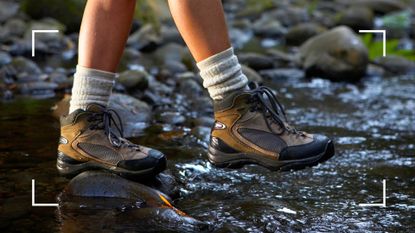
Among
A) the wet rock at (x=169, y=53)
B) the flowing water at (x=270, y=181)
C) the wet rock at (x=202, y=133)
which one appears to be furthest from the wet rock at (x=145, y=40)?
the wet rock at (x=202, y=133)

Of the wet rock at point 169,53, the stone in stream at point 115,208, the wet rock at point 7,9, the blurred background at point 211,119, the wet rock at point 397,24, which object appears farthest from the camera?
the wet rock at point 397,24

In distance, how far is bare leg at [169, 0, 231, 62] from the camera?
2.51 meters

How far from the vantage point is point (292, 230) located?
2482mm

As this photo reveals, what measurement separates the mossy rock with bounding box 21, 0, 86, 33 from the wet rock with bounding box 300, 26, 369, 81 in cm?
413

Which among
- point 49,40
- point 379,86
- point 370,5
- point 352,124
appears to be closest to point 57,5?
point 49,40

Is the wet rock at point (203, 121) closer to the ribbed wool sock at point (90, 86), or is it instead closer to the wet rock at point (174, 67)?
the ribbed wool sock at point (90, 86)

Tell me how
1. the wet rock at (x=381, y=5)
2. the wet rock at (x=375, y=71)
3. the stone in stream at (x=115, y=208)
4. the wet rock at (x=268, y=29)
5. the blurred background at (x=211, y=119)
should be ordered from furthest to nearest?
1. the wet rock at (x=381, y=5)
2. the wet rock at (x=268, y=29)
3. the wet rock at (x=375, y=71)
4. the blurred background at (x=211, y=119)
5. the stone in stream at (x=115, y=208)

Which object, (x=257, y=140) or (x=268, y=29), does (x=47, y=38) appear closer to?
(x=268, y=29)

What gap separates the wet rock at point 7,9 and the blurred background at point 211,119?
0.8 inches

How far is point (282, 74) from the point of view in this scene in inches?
297

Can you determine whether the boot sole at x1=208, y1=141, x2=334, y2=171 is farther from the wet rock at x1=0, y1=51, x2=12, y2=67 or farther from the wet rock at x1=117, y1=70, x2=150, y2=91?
the wet rock at x1=0, y1=51, x2=12, y2=67

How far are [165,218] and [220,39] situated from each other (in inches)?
29.4

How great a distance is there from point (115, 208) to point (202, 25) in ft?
2.79

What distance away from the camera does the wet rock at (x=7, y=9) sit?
399 inches
